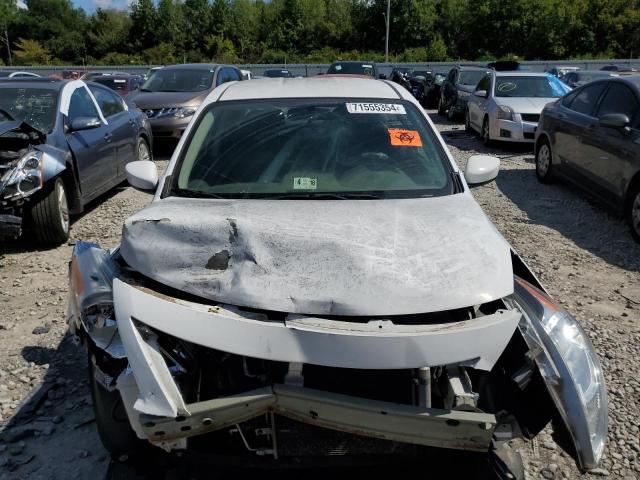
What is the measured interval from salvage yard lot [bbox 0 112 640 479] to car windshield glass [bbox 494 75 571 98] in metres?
4.63

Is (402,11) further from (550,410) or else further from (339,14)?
(550,410)

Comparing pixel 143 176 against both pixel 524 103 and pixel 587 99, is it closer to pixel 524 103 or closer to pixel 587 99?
pixel 587 99

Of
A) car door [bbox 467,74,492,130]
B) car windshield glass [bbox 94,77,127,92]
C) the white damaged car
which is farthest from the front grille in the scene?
car windshield glass [bbox 94,77,127,92]

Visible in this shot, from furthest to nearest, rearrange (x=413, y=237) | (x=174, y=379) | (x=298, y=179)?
1. (x=298, y=179)
2. (x=413, y=237)
3. (x=174, y=379)

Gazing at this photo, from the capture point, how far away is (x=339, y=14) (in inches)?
3103

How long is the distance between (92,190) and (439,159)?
15.4ft

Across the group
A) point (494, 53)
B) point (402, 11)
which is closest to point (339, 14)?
point (402, 11)

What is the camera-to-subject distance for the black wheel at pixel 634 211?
6312mm

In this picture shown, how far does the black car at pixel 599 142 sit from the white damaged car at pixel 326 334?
4.07 m

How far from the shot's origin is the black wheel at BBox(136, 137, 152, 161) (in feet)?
28.9

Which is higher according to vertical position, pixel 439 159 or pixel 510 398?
pixel 439 159

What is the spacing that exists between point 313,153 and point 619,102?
5208mm

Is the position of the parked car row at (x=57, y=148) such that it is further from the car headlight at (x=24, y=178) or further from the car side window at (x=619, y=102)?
the car side window at (x=619, y=102)

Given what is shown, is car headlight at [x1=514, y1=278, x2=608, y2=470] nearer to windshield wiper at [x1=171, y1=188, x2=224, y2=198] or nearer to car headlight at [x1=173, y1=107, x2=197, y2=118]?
windshield wiper at [x1=171, y1=188, x2=224, y2=198]
